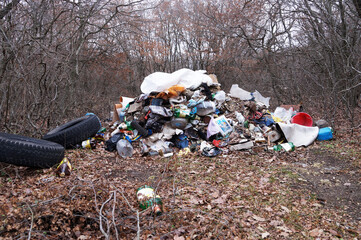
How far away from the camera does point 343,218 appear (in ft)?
10.0

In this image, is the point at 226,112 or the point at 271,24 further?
the point at 271,24

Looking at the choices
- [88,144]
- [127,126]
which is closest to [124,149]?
[88,144]

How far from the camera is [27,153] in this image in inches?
162

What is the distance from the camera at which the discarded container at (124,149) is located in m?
5.94

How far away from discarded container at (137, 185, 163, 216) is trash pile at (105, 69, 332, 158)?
8.46 ft

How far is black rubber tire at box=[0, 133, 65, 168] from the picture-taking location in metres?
3.97

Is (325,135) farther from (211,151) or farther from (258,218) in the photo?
(258,218)

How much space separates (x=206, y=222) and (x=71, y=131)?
13.4ft

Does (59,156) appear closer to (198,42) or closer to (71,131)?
(71,131)

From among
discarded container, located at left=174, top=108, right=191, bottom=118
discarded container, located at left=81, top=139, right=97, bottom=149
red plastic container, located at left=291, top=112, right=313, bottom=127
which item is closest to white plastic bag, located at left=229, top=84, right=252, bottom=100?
red plastic container, located at left=291, top=112, right=313, bottom=127

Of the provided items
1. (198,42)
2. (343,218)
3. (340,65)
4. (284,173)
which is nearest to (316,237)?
(343,218)

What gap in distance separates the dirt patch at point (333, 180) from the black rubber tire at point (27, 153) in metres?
Answer: 4.25

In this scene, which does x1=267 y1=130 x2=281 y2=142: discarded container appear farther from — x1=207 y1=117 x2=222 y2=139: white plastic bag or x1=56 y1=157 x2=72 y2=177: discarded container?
x1=56 y1=157 x2=72 y2=177: discarded container

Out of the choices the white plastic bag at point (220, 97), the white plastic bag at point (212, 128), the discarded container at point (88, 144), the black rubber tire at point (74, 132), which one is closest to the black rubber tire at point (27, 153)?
the black rubber tire at point (74, 132)
